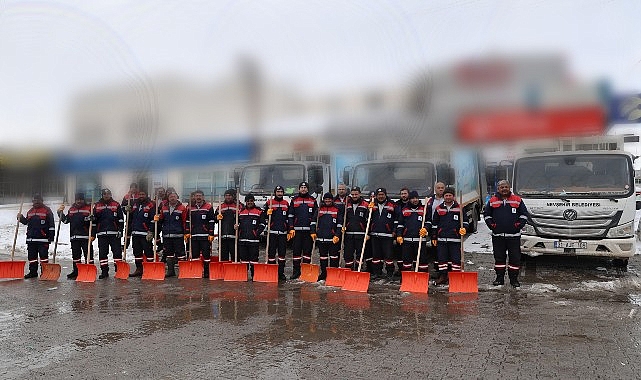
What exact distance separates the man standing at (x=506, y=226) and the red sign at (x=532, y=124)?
5.54 ft

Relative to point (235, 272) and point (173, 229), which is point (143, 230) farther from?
point (235, 272)

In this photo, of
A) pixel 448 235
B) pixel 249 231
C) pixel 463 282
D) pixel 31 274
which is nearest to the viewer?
pixel 463 282

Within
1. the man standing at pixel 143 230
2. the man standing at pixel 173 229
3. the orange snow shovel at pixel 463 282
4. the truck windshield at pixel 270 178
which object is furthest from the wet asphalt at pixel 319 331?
the truck windshield at pixel 270 178

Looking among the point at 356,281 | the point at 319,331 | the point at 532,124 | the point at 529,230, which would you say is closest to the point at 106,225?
the point at 356,281

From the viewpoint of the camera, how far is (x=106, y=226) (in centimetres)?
968

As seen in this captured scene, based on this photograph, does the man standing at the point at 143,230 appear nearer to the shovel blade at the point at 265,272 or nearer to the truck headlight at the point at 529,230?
the shovel blade at the point at 265,272

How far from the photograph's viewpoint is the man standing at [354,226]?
909cm

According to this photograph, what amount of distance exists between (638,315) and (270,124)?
6.39 m

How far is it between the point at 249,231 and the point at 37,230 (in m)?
4.26

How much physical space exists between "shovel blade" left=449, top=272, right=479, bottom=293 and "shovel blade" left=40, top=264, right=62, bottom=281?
7214mm

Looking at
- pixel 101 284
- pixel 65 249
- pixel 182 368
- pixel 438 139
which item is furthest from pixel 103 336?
Result: pixel 65 249

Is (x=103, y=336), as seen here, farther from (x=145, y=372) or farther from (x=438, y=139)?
(x=438, y=139)

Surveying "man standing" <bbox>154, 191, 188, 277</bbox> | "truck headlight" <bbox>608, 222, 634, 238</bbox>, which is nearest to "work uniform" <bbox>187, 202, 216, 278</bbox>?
"man standing" <bbox>154, 191, 188, 277</bbox>

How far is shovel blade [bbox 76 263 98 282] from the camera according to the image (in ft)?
30.6
